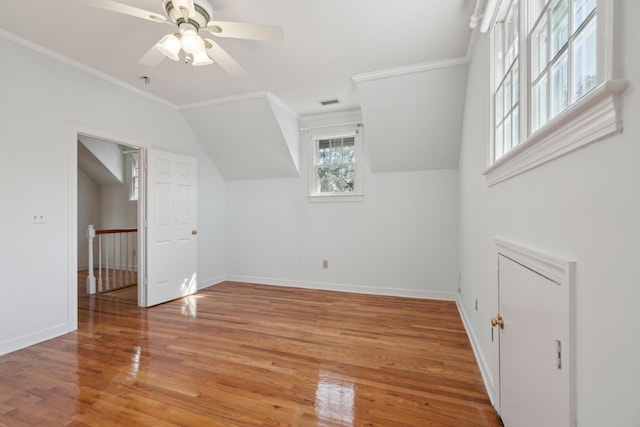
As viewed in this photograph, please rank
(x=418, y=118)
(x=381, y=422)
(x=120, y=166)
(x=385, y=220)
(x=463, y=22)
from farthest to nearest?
(x=120, y=166)
(x=385, y=220)
(x=418, y=118)
(x=463, y=22)
(x=381, y=422)

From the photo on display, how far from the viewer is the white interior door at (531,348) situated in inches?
39.3

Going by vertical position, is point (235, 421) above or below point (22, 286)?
below

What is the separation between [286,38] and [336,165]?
88.6 inches

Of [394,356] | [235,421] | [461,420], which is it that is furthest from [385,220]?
[235,421]

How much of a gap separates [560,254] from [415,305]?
10.0ft

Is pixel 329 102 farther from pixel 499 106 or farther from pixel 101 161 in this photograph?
pixel 101 161

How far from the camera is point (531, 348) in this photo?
126 cm

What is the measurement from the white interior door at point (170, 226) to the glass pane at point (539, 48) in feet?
13.2

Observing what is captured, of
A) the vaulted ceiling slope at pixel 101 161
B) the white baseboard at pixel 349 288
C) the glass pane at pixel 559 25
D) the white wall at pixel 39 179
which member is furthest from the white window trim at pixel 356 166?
the vaulted ceiling slope at pixel 101 161

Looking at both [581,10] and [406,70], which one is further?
[406,70]

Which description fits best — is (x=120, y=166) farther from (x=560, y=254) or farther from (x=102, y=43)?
(x=560, y=254)

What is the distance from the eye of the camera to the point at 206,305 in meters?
3.90

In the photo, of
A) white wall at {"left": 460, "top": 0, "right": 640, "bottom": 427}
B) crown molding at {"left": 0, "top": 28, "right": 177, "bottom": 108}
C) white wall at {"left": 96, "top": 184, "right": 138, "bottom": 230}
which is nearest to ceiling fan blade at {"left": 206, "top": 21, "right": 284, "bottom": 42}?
white wall at {"left": 460, "top": 0, "right": 640, "bottom": 427}

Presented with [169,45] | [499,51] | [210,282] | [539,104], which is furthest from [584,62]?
[210,282]
